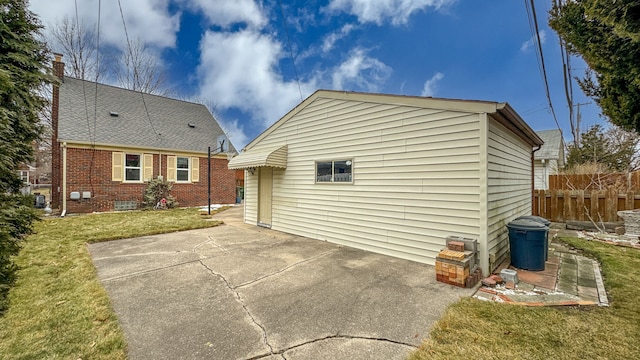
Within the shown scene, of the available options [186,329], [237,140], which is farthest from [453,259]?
[237,140]

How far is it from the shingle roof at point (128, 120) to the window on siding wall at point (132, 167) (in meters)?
0.73

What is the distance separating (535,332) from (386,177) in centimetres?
355

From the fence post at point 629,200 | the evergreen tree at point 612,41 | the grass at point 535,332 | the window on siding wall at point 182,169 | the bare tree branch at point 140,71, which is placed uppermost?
the bare tree branch at point 140,71

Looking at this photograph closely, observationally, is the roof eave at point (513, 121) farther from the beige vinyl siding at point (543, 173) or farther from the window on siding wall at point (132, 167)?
the window on siding wall at point (132, 167)

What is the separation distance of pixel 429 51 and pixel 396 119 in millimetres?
9962

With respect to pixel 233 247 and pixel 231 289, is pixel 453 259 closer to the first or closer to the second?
pixel 231 289

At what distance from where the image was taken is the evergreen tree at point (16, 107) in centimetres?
297

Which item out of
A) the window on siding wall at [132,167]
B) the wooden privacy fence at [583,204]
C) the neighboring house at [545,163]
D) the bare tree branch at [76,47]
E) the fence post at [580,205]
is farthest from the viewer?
the bare tree branch at [76,47]

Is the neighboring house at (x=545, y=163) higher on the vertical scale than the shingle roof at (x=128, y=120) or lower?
lower

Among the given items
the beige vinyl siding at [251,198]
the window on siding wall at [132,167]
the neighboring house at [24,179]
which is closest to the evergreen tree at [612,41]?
the neighboring house at [24,179]

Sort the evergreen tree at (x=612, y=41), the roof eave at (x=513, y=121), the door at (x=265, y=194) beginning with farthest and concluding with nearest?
the door at (x=265, y=194)
the roof eave at (x=513, y=121)
the evergreen tree at (x=612, y=41)

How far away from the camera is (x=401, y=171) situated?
18.0ft

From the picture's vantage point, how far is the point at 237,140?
916 inches

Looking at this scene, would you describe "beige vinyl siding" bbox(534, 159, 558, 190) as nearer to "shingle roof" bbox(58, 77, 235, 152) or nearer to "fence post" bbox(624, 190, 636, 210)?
"fence post" bbox(624, 190, 636, 210)
